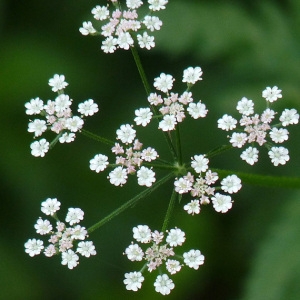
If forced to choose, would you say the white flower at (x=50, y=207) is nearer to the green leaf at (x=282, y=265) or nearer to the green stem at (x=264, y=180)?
the green stem at (x=264, y=180)

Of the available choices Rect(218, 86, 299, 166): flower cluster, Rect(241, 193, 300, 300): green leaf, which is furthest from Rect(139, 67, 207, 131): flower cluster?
Rect(241, 193, 300, 300): green leaf

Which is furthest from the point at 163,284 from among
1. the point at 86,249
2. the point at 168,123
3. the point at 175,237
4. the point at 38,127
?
the point at 38,127

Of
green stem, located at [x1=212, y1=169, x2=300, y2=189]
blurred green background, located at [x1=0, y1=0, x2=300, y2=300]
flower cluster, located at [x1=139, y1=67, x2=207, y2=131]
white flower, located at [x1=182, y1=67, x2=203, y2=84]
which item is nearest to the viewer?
flower cluster, located at [x1=139, y1=67, x2=207, y2=131]

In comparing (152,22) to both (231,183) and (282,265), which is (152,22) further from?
(282,265)

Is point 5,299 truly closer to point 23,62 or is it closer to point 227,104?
point 23,62

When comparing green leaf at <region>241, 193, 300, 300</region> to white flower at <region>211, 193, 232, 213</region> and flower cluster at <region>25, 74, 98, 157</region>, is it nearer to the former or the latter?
white flower at <region>211, 193, 232, 213</region>

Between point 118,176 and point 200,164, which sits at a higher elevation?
point 118,176

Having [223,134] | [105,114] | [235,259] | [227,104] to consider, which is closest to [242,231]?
[235,259]

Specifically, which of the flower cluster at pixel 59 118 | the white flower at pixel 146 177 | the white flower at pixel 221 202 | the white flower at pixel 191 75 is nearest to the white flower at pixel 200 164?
the white flower at pixel 221 202

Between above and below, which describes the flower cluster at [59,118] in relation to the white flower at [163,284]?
above
